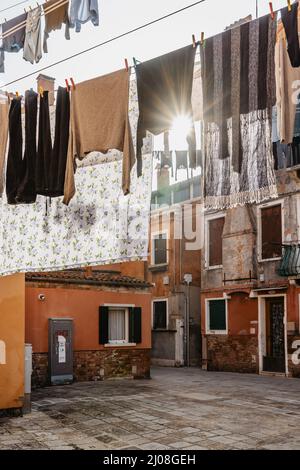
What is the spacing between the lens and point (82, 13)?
7570 mm

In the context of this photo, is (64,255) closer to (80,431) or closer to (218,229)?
(80,431)

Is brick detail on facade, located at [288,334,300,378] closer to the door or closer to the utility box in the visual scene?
the door

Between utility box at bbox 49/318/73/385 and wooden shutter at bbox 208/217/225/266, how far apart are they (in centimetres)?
759

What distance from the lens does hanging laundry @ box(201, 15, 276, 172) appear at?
5258 millimetres

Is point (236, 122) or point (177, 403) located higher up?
point (236, 122)

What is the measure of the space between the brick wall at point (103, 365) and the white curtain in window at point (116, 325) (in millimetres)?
446

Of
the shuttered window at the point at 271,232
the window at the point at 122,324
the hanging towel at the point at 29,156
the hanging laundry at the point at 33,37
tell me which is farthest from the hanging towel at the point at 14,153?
the shuttered window at the point at 271,232

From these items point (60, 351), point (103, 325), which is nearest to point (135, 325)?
point (103, 325)

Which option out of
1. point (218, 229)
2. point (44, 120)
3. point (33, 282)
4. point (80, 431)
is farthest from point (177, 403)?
point (218, 229)

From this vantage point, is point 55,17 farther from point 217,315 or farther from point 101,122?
point 217,315

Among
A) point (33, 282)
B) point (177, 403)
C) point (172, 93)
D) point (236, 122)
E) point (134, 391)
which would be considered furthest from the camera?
point (33, 282)

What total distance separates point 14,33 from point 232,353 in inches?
570

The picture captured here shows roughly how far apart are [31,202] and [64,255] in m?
0.84

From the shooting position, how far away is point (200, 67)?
5750 millimetres
